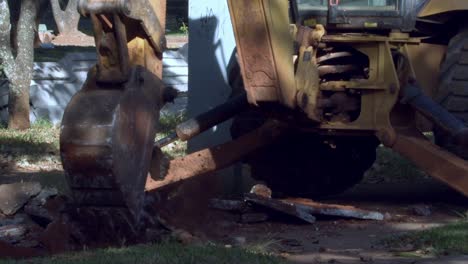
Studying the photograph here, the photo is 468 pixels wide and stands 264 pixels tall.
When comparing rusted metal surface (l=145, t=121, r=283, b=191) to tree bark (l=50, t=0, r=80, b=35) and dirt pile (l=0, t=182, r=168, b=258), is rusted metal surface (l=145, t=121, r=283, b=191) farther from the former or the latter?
tree bark (l=50, t=0, r=80, b=35)

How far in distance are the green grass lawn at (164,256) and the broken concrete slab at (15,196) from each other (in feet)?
5.88

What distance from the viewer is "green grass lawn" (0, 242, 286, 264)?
677 centimetres

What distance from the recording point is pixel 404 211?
10109 millimetres

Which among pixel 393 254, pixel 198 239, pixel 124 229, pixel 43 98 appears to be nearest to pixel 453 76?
pixel 393 254

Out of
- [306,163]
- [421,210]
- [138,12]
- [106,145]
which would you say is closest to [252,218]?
[306,163]

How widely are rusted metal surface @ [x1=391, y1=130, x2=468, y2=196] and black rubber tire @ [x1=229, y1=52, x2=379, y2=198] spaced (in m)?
1.13

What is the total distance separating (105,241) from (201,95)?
390 cm

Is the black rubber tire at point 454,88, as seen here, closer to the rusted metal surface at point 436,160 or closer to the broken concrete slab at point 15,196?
the rusted metal surface at point 436,160

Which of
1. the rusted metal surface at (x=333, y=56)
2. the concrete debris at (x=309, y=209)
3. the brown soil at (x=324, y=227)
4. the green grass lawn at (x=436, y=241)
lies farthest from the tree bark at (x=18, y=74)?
the green grass lawn at (x=436, y=241)

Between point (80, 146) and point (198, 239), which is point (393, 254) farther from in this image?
point (80, 146)

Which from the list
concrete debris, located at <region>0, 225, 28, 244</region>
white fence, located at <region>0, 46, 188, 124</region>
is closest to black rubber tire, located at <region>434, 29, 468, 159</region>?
concrete debris, located at <region>0, 225, 28, 244</region>

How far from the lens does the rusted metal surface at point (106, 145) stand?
712cm

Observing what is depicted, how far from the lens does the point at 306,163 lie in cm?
1043

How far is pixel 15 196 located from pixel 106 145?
2.22m
